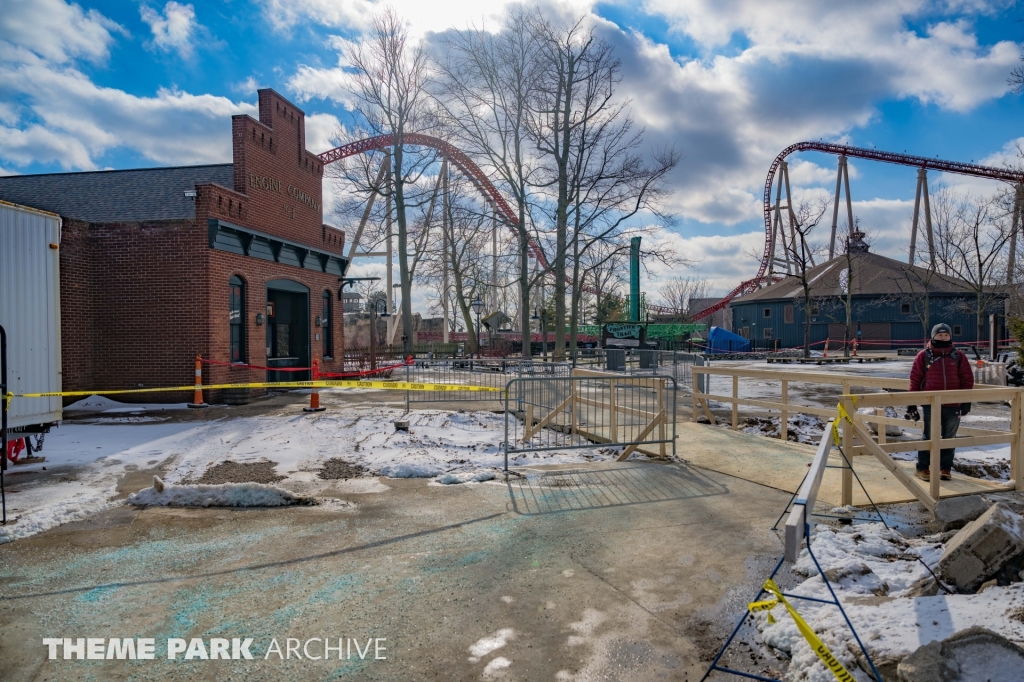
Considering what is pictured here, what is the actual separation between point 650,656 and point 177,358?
15160 millimetres

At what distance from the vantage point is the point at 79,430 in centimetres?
1147

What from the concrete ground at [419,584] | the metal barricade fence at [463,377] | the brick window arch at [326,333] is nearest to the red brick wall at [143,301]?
the metal barricade fence at [463,377]

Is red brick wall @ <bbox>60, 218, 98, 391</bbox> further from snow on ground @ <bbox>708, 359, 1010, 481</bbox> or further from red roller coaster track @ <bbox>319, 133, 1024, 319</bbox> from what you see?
snow on ground @ <bbox>708, 359, 1010, 481</bbox>

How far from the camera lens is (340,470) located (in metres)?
8.25

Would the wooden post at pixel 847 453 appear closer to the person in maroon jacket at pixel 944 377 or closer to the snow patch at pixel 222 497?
the person in maroon jacket at pixel 944 377

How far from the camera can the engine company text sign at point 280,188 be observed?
17.9 m

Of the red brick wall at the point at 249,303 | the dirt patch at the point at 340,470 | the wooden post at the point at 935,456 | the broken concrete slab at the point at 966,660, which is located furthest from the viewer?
the red brick wall at the point at 249,303

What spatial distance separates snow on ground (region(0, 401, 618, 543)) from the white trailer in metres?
0.77

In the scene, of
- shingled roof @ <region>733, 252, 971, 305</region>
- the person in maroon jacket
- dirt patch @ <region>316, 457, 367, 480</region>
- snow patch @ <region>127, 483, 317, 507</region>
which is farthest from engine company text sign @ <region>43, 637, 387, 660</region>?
shingled roof @ <region>733, 252, 971, 305</region>

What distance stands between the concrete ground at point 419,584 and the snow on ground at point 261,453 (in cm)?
80

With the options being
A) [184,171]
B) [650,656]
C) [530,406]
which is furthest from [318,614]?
[184,171]

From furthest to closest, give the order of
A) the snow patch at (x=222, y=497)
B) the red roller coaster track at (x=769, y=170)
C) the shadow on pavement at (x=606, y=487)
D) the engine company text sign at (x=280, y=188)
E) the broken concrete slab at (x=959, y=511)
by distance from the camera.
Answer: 1. the red roller coaster track at (x=769, y=170)
2. the engine company text sign at (x=280, y=188)
3. the snow patch at (x=222, y=497)
4. the shadow on pavement at (x=606, y=487)
5. the broken concrete slab at (x=959, y=511)

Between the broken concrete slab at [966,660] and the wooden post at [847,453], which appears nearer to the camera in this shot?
the broken concrete slab at [966,660]

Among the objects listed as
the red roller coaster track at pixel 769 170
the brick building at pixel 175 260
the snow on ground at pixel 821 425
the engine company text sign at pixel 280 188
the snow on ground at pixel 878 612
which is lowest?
the snow on ground at pixel 821 425
